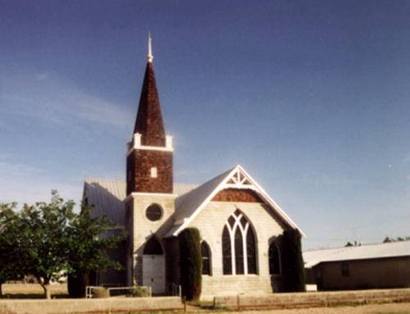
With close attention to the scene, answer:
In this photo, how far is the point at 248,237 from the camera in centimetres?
3497

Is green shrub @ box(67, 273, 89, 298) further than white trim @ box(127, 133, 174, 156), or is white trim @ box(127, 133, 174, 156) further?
white trim @ box(127, 133, 174, 156)

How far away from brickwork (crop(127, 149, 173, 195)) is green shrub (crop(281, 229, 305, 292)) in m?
9.34

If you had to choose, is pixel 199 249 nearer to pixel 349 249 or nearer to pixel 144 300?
pixel 144 300

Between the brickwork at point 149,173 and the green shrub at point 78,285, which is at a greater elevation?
the brickwork at point 149,173

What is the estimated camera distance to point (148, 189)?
3675cm

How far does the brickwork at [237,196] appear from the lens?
114ft

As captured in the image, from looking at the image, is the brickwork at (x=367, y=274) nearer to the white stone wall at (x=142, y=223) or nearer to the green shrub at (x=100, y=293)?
the white stone wall at (x=142, y=223)

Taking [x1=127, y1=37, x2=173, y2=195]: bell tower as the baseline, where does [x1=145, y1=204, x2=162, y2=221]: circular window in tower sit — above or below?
below

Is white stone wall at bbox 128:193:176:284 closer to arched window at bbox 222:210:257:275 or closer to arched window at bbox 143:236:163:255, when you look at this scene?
arched window at bbox 143:236:163:255

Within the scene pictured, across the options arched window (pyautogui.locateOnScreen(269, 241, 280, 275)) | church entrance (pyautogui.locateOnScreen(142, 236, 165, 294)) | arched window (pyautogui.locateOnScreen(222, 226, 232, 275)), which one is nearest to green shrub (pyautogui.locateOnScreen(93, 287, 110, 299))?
church entrance (pyautogui.locateOnScreen(142, 236, 165, 294))

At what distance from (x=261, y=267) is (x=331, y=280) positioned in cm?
1693

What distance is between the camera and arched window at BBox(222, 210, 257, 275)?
3394 centimetres

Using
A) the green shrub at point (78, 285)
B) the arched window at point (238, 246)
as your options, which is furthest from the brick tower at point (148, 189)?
the arched window at point (238, 246)

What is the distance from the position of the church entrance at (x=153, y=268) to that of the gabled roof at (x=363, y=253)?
1880 centimetres
